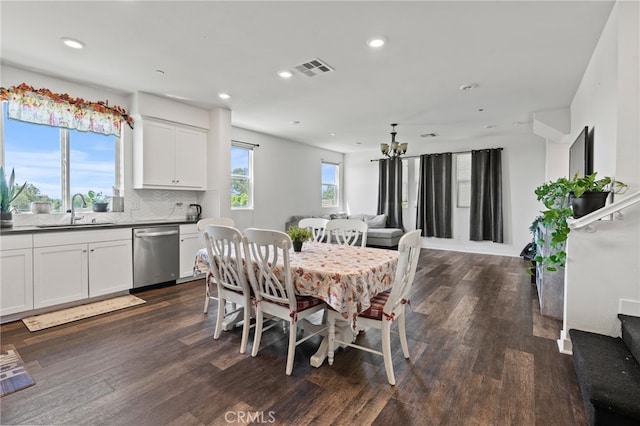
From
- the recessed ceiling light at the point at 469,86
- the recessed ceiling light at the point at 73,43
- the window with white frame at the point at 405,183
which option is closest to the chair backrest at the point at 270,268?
the recessed ceiling light at the point at 73,43

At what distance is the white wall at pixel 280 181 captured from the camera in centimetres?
624

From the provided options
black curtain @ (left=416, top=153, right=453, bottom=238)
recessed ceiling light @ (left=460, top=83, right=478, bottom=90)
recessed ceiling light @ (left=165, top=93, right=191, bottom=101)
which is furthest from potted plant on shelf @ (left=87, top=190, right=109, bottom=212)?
black curtain @ (left=416, top=153, right=453, bottom=238)

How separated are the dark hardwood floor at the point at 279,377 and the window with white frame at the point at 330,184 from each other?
5.58 m

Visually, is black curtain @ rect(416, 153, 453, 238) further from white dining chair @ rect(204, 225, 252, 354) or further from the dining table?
white dining chair @ rect(204, 225, 252, 354)

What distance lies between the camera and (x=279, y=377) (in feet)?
6.97

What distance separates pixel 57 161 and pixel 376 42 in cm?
393

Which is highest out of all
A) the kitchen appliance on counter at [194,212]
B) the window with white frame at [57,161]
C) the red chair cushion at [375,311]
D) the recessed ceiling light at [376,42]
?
A: the recessed ceiling light at [376,42]

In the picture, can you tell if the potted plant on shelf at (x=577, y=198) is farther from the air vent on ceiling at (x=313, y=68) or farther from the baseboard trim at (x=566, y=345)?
the air vent on ceiling at (x=313, y=68)

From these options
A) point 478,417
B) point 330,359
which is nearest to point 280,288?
point 330,359

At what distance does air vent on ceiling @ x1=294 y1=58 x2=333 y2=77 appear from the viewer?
10.2ft

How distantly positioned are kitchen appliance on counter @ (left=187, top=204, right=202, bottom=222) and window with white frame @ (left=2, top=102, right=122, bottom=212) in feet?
3.45

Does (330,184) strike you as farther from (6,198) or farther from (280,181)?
(6,198)

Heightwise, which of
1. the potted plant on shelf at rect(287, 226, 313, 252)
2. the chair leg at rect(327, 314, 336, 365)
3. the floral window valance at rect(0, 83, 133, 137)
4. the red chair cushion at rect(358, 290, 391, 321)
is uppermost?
the floral window valance at rect(0, 83, 133, 137)

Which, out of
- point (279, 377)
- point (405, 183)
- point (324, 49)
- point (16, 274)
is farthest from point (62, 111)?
point (405, 183)
